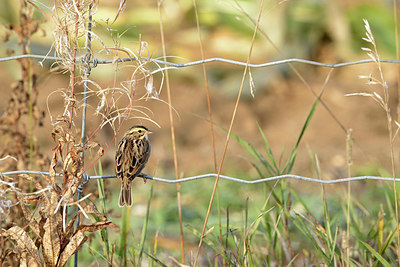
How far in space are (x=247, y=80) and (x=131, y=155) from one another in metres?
4.75

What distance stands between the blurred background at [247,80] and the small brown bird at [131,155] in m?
3.12

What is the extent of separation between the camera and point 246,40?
7648 millimetres

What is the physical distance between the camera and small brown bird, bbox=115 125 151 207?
2.74 metres

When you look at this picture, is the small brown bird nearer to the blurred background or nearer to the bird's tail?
the bird's tail

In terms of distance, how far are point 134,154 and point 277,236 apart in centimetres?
78

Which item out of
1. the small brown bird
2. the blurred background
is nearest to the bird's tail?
the small brown bird

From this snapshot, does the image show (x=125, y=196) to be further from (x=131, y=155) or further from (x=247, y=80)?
(x=247, y=80)

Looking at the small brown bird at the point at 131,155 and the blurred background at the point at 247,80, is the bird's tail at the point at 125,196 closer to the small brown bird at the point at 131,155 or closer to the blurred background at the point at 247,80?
the small brown bird at the point at 131,155

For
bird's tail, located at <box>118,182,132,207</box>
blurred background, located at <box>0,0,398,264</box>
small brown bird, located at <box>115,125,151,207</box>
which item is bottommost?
bird's tail, located at <box>118,182,132,207</box>

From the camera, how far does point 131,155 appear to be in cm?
Answer: 274

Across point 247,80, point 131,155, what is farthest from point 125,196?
point 247,80

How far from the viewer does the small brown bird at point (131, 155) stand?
9.00 feet

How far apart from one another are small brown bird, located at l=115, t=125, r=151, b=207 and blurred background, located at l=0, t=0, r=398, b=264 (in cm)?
312

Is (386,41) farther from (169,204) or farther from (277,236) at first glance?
(277,236)
